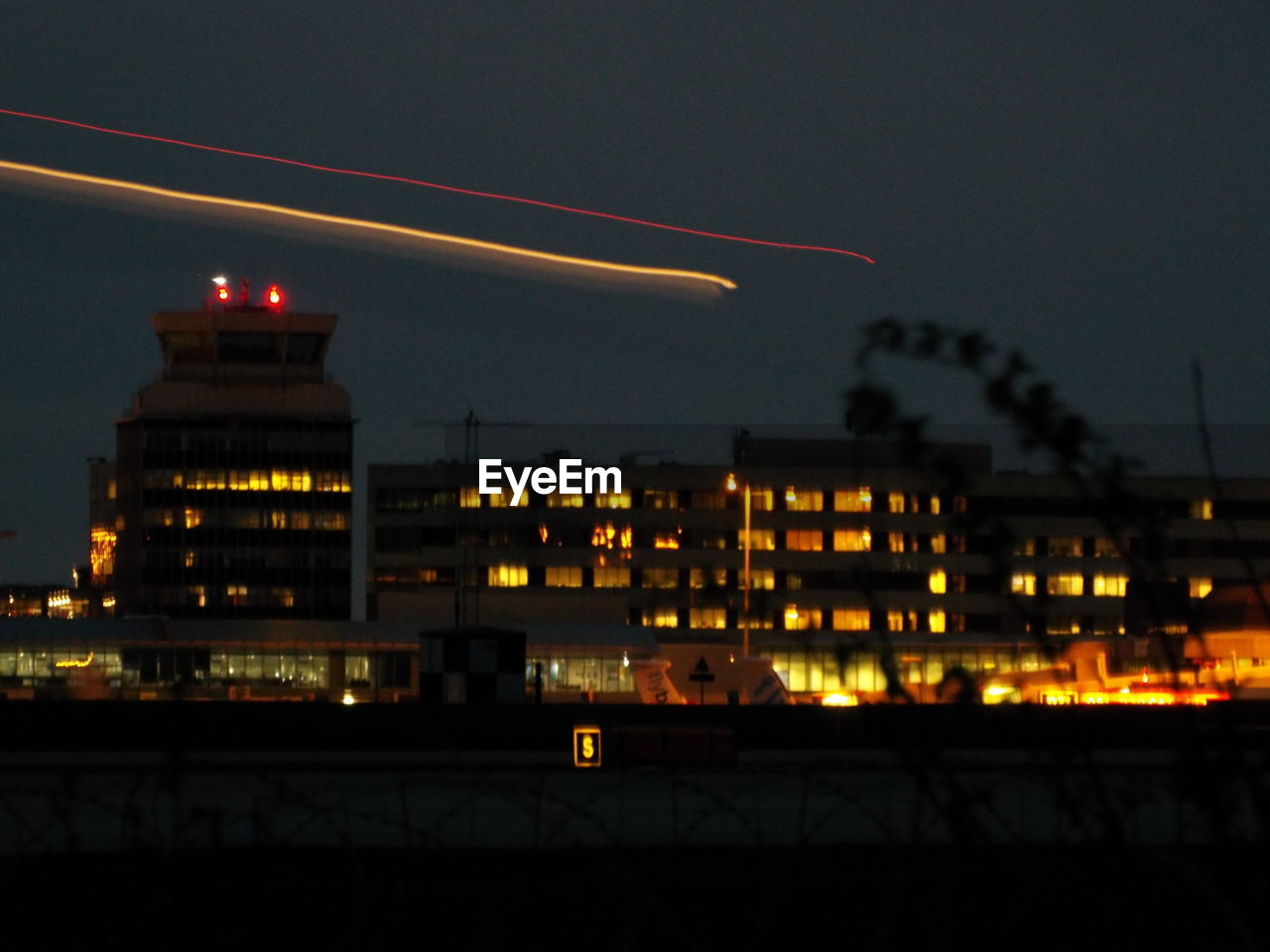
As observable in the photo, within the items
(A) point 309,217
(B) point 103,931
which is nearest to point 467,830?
(B) point 103,931

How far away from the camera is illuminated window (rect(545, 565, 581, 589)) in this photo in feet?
404

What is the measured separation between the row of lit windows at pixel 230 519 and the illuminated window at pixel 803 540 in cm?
5068

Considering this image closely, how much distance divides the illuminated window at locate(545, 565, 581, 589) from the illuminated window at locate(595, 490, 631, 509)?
4.43 meters

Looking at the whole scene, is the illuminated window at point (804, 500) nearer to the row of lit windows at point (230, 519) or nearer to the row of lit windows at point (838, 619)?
the row of lit windows at point (838, 619)

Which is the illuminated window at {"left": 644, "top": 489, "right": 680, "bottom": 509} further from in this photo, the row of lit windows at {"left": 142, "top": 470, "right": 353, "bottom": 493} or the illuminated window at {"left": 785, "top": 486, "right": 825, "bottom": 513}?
the row of lit windows at {"left": 142, "top": 470, "right": 353, "bottom": 493}

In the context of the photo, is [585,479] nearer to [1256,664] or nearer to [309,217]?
[1256,664]

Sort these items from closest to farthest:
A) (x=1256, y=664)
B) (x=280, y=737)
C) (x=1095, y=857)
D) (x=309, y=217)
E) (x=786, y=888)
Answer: (x=1095, y=857) → (x=786, y=888) → (x=280, y=737) → (x=309, y=217) → (x=1256, y=664)

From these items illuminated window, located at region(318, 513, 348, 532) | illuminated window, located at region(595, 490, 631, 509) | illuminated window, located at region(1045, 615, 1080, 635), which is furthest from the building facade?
illuminated window, located at region(318, 513, 348, 532)

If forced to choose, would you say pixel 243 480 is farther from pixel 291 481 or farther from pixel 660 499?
pixel 660 499

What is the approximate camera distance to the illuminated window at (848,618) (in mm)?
123188

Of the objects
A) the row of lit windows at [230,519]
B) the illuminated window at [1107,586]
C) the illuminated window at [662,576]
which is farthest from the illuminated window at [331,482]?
the illuminated window at [1107,586]

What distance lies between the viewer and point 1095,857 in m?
6.77

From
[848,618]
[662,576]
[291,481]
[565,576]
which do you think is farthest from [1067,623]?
[291,481]

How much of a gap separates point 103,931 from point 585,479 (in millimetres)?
106387
